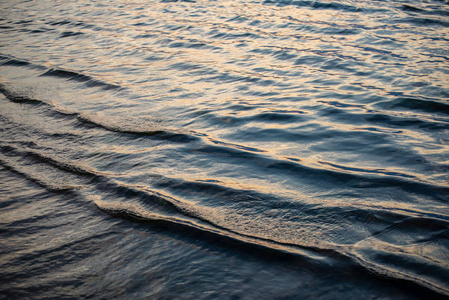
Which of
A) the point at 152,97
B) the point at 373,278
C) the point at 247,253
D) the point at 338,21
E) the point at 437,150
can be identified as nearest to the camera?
the point at 373,278

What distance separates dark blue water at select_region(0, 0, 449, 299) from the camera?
2789 mm

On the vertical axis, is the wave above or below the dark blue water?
above

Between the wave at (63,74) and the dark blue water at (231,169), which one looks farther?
the wave at (63,74)

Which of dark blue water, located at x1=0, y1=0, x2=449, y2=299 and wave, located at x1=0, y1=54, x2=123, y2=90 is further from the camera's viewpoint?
wave, located at x1=0, y1=54, x2=123, y2=90

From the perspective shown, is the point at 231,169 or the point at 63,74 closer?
the point at 231,169

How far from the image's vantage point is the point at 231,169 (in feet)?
14.1

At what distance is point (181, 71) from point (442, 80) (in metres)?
4.43

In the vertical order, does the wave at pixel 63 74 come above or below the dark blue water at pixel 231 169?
above

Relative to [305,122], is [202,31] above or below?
above

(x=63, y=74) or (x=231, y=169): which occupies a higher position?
(x=63, y=74)

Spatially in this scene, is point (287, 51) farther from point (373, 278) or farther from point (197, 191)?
point (373, 278)

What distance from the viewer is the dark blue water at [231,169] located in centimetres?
279

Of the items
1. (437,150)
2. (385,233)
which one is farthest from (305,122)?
(385,233)

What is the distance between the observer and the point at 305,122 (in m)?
5.45
